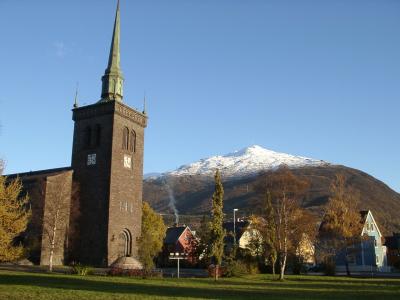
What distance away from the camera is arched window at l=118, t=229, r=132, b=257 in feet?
176

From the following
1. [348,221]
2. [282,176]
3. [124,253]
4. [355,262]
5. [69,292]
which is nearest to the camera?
[69,292]

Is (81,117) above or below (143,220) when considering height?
above

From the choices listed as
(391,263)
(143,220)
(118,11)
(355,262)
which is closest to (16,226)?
(143,220)

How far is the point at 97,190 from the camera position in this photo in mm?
54281

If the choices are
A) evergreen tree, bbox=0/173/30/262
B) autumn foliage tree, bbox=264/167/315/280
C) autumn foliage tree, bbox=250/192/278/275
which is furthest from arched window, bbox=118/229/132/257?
evergreen tree, bbox=0/173/30/262

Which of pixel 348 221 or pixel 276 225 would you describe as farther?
pixel 348 221

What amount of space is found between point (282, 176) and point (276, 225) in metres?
4.53

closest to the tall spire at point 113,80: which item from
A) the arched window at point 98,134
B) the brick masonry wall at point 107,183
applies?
the brick masonry wall at point 107,183

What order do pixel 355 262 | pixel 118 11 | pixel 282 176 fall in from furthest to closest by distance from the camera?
pixel 355 262 → pixel 118 11 → pixel 282 176

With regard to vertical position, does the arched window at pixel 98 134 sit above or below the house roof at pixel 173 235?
above

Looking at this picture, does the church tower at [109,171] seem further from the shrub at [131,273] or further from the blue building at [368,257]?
the blue building at [368,257]

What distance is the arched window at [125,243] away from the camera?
53.7 metres

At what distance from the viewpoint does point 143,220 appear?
6488 centimetres

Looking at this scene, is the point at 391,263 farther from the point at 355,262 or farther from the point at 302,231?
the point at 302,231
